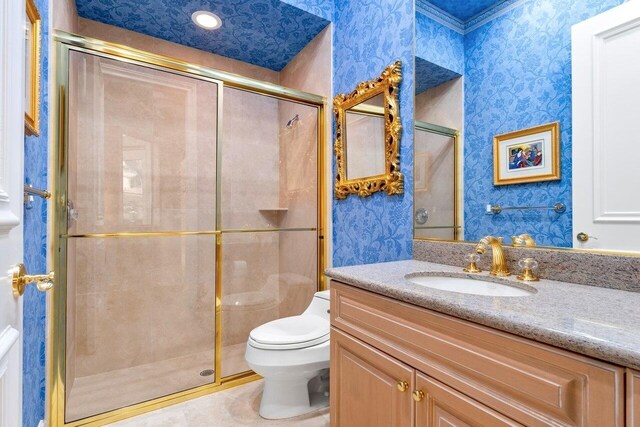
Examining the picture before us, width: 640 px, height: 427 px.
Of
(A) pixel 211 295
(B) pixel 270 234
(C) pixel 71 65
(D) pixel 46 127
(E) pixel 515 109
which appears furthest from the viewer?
(B) pixel 270 234

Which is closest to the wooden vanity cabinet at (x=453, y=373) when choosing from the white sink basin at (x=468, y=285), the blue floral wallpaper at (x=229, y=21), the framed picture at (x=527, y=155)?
the white sink basin at (x=468, y=285)

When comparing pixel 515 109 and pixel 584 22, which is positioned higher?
pixel 584 22

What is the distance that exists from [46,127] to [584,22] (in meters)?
2.11

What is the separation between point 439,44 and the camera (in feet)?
4.58

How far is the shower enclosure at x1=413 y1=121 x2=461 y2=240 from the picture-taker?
1.33m

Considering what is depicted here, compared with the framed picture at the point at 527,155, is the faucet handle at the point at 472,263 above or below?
below

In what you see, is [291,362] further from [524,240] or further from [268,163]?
[268,163]

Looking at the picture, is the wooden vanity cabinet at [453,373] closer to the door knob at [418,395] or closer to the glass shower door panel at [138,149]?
the door knob at [418,395]

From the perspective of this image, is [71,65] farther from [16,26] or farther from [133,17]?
[16,26]

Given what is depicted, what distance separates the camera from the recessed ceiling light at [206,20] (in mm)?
1966

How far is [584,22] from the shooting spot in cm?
93

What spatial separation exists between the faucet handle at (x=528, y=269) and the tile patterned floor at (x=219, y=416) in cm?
118

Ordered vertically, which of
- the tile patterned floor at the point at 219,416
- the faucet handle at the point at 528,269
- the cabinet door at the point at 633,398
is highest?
the faucet handle at the point at 528,269

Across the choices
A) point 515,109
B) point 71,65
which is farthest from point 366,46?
point 71,65
